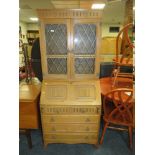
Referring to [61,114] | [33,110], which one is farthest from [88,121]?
[33,110]

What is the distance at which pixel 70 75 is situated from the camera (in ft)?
6.67

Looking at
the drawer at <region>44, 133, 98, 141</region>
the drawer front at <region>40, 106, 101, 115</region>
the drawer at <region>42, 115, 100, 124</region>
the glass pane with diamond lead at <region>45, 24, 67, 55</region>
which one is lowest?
the drawer at <region>44, 133, 98, 141</region>

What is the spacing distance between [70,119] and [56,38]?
3.25 feet

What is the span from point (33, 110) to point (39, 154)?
54cm

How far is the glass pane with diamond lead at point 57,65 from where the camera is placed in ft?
6.61

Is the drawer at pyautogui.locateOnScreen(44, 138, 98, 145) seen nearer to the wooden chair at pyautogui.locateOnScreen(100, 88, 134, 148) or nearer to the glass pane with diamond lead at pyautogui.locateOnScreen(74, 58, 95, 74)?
the wooden chair at pyautogui.locateOnScreen(100, 88, 134, 148)

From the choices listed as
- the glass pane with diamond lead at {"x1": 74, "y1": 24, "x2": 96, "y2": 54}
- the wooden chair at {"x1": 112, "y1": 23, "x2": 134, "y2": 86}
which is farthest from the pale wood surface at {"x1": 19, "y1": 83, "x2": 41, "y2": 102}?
the wooden chair at {"x1": 112, "y1": 23, "x2": 134, "y2": 86}

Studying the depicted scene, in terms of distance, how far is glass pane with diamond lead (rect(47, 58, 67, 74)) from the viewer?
202cm

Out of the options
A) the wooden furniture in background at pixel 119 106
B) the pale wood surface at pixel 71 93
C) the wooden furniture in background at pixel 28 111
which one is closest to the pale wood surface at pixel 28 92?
the wooden furniture in background at pixel 28 111

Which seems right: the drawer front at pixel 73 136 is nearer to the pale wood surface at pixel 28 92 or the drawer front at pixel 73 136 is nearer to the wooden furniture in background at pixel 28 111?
the wooden furniture in background at pixel 28 111

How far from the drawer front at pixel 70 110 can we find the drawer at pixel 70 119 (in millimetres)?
41
